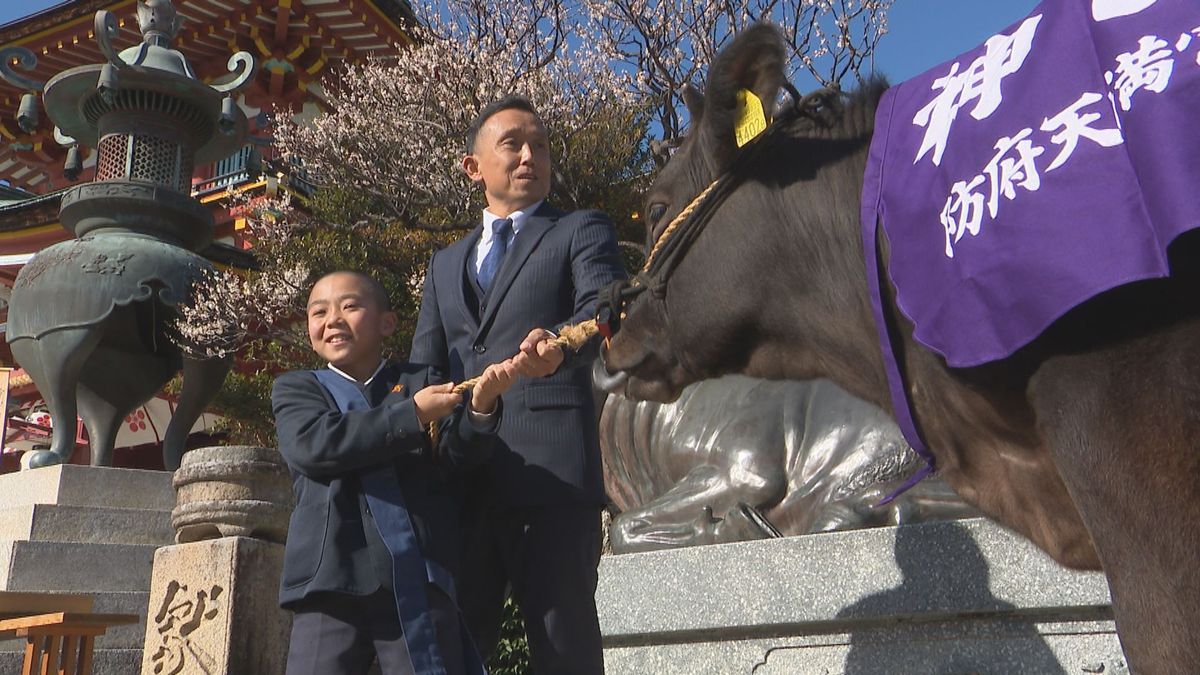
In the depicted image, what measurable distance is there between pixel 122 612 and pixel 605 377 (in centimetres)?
391

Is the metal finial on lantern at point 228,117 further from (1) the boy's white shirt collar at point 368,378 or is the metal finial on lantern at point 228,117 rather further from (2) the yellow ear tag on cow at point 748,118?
(2) the yellow ear tag on cow at point 748,118

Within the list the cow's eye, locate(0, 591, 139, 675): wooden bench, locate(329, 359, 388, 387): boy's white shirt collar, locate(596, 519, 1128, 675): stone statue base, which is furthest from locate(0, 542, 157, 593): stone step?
the cow's eye

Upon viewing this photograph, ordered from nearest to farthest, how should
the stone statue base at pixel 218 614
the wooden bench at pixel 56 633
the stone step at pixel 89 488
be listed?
1. the wooden bench at pixel 56 633
2. the stone statue base at pixel 218 614
3. the stone step at pixel 89 488

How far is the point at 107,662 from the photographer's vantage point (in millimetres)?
5242

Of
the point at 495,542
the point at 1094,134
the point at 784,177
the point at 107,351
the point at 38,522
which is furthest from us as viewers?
the point at 107,351

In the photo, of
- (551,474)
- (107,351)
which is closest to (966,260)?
(551,474)

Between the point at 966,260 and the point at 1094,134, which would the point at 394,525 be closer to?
the point at 966,260

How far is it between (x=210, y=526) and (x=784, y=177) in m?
3.59

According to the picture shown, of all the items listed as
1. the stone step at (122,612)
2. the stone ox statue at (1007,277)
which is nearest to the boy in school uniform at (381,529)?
the stone ox statue at (1007,277)

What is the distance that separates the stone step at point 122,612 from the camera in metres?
5.37

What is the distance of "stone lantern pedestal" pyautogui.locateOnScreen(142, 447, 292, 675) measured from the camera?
4570 millimetres

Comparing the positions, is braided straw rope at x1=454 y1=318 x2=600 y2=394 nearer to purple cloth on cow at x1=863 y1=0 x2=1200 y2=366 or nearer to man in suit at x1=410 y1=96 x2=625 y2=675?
man in suit at x1=410 y1=96 x2=625 y2=675

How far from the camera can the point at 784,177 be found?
2283 mm

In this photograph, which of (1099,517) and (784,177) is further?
(784,177)
